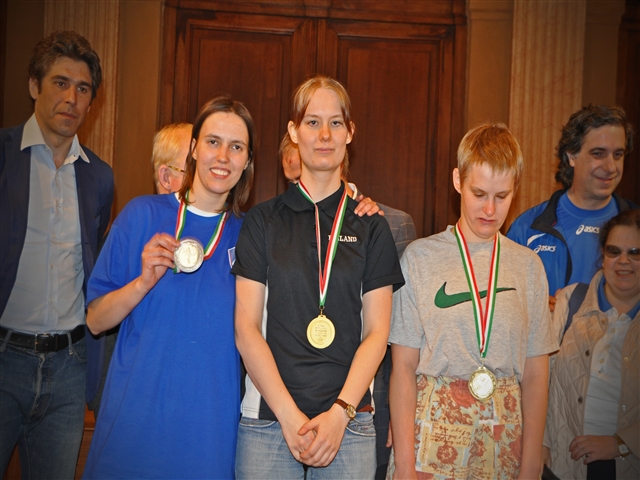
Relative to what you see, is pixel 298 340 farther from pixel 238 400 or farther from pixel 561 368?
pixel 561 368

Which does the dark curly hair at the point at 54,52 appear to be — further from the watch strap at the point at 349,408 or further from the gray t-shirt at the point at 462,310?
the watch strap at the point at 349,408

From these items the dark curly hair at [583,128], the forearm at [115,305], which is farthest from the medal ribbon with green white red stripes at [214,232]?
the dark curly hair at [583,128]

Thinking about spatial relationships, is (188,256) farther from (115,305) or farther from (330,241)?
(330,241)

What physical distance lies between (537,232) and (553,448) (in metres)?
1.10

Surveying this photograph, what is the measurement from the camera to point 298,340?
7.22 feet

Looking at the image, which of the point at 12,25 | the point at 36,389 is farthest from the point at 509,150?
the point at 12,25

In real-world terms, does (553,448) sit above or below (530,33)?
below

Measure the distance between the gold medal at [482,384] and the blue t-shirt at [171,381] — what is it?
90cm

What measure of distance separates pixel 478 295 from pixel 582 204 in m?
1.20

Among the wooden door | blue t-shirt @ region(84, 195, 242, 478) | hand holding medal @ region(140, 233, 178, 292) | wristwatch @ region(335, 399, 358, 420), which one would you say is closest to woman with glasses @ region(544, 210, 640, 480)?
wristwatch @ region(335, 399, 358, 420)

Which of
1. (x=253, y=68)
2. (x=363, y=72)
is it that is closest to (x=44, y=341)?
(x=253, y=68)

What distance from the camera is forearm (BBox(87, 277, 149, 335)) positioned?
2.23 metres

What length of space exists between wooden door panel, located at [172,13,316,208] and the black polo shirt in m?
3.14

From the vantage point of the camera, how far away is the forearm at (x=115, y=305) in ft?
7.31
